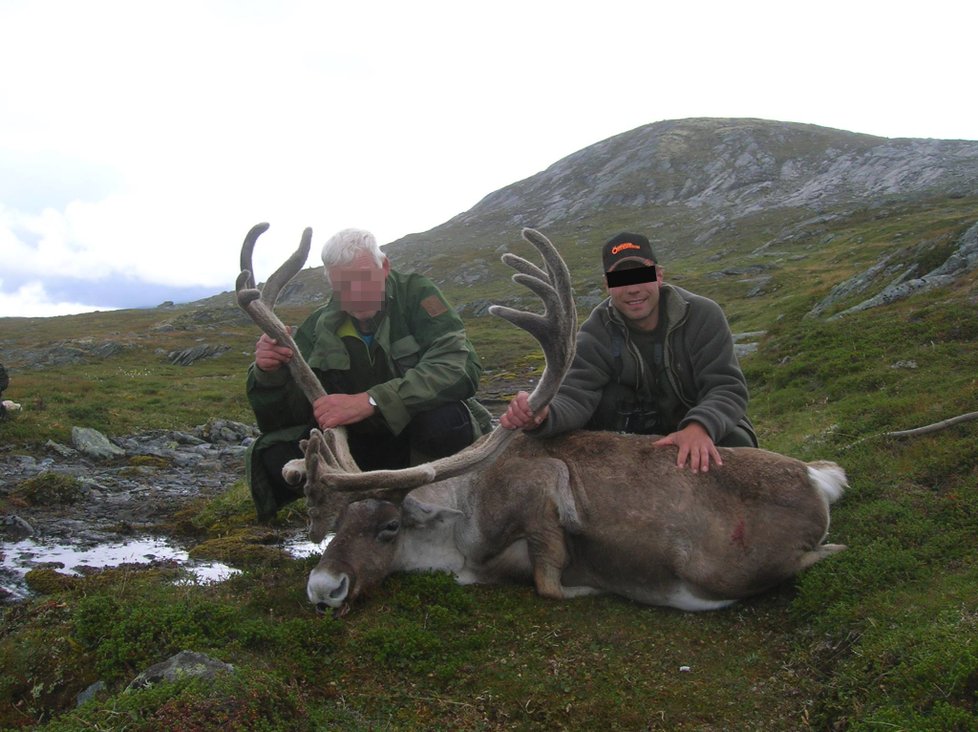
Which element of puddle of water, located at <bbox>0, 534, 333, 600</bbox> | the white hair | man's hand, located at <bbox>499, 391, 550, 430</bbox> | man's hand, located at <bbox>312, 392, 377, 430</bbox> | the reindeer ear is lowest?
puddle of water, located at <bbox>0, 534, 333, 600</bbox>

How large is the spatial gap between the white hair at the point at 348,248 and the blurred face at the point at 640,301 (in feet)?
7.75

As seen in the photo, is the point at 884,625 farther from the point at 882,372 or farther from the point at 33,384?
the point at 33,384

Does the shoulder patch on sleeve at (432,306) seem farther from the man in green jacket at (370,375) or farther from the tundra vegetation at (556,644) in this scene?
the tundra vegetation at (556,644)

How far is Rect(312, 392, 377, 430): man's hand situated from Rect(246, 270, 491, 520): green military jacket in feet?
0.94

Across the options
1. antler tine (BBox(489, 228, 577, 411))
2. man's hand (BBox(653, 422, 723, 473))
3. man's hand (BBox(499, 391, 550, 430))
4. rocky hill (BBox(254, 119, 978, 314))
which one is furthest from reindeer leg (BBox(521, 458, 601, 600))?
rocky hill (BBox(254, 119, 978, 314))

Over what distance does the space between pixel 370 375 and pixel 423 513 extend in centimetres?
191

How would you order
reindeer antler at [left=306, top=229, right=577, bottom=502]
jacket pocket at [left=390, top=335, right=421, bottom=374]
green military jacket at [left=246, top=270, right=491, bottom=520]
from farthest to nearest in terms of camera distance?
jacket pocket at [left=390, top=335, right=421, bottom=374], green military jacket at [left=246, top=270, right=491, bottom=520], reindeer antler at [left=306, top=229, right=577, bottom=502]

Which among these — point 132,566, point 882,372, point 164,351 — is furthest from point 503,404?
point 164,351

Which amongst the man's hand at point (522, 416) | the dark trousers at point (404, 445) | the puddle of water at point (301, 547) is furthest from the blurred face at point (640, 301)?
the puddle of water at point (301, 547)

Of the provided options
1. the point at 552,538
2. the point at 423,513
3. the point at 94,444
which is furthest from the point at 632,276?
the point at 94,444

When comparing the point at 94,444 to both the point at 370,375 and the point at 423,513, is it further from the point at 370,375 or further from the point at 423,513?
the point at 423,513

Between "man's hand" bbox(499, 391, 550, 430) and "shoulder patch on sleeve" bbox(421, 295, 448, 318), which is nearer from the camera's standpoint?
Result: "man's hand" bbox(499, 391, 550, 430)

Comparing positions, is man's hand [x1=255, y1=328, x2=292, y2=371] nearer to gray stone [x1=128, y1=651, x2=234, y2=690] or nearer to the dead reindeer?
the dead reindeer

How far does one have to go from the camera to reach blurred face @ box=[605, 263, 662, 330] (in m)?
7.22
